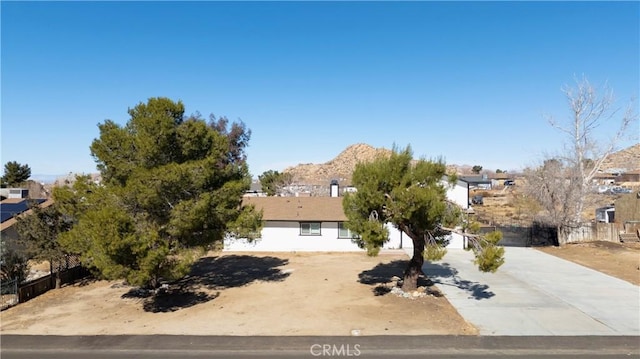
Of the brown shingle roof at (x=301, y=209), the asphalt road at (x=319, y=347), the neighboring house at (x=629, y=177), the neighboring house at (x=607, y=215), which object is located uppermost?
the neighboring house at (x=629, y=177)

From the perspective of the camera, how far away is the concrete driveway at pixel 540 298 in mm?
14633

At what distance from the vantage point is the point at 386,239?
16.6 meters

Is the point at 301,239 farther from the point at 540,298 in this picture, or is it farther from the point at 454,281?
the point at 540,298

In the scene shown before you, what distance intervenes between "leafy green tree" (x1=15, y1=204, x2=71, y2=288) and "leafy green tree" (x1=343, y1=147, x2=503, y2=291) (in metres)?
13.4

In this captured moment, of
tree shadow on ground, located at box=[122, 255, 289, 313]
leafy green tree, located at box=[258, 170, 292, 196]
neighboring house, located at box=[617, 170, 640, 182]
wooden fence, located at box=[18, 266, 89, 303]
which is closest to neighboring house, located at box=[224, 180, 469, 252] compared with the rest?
tree shadow on ground, located at box=[122, 255, 289, 313]

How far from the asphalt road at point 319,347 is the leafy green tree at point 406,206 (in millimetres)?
3641

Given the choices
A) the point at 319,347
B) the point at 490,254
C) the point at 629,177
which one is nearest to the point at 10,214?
the point at 319,347

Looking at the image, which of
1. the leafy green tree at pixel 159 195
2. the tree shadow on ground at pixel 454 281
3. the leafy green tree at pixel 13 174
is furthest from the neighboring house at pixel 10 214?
the leafy green tree at pixel 13 174

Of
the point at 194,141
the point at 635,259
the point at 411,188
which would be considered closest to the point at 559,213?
the point at 635,259

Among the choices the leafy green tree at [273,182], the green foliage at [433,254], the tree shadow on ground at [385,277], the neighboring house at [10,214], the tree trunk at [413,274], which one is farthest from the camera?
the leafy green tree at [273,182]

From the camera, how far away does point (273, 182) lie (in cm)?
6581

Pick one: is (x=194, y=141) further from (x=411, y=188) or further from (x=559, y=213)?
(x=559, y=213)

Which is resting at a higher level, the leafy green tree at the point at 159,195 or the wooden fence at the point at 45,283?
the leafy green tree at the point at 159,195

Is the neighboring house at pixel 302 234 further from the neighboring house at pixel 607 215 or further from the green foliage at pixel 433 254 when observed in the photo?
the neighboring house at pixel 607 215
